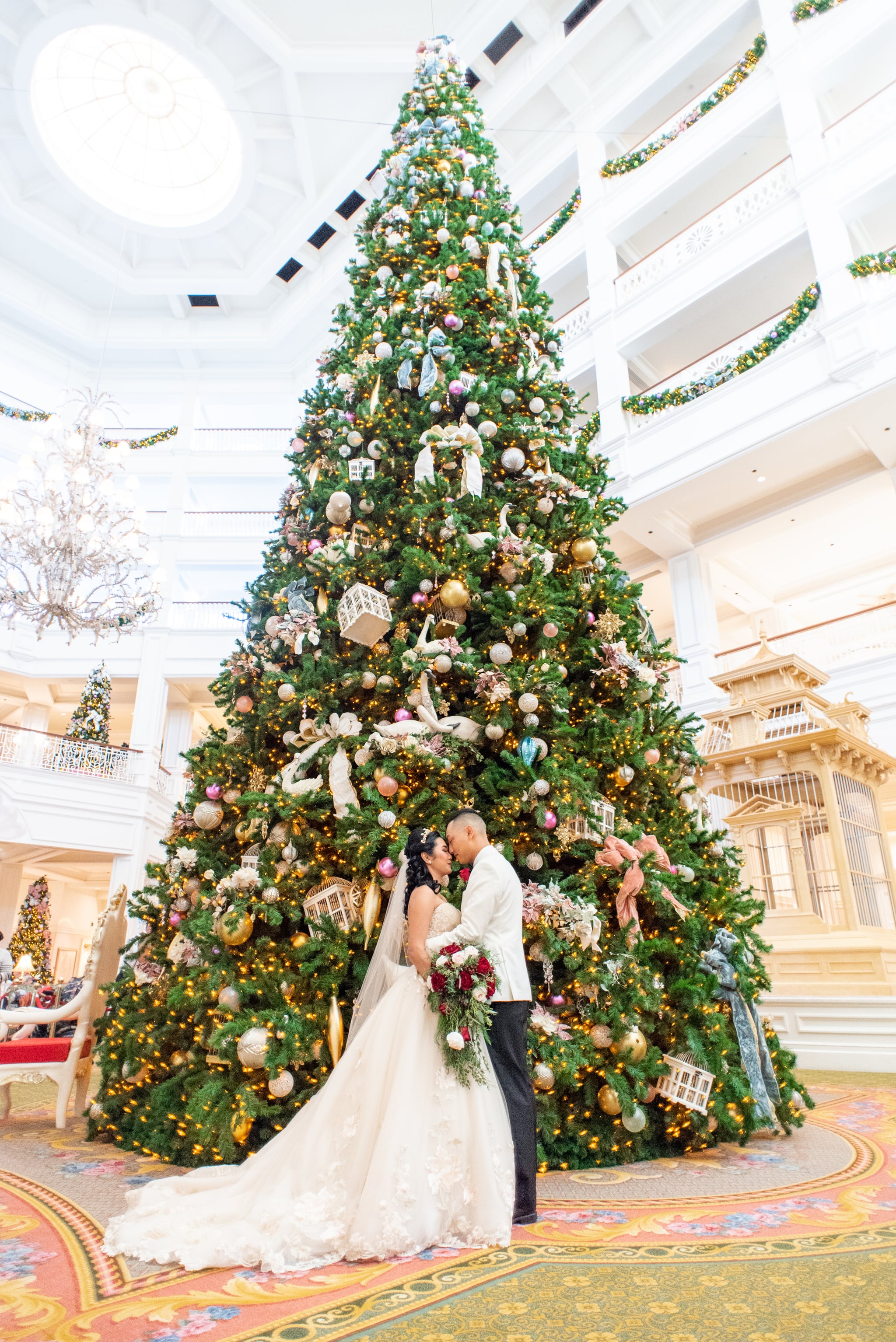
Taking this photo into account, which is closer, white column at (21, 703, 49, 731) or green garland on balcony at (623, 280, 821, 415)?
green garland on balcony at (623, 280, 821, 415)

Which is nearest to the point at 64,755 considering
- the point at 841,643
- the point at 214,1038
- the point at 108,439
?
the point at 108,439

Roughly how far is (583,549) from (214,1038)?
8.92ft

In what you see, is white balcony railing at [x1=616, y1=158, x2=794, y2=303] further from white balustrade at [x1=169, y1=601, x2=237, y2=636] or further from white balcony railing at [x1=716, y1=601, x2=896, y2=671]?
white balustrade at [x1=169, y1=601, x2=237, y2=636]

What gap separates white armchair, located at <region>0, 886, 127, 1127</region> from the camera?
12.5 feet

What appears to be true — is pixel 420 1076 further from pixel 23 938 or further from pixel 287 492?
pixel 23 938

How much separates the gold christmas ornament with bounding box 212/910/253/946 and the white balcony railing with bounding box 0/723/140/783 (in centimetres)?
1022

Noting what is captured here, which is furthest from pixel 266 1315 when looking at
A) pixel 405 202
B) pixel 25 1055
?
pixel 405 202

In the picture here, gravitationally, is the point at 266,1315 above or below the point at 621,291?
below

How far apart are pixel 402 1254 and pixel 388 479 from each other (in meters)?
3.25

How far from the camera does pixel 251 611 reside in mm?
4094

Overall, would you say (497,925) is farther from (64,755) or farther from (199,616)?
(199,616)

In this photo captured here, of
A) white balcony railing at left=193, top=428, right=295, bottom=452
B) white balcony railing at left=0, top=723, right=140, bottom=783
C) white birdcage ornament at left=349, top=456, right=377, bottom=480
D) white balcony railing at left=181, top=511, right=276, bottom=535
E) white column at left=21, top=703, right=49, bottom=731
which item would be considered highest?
white balcony railing at left=193, top=428, right=295, bottom=452

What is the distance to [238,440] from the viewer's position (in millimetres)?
18000

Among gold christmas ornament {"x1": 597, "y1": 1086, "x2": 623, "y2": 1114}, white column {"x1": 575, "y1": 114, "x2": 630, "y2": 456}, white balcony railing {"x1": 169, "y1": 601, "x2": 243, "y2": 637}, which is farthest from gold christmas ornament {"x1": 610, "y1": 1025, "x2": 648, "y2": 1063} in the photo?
white balcony railing {"x1": 169, "y1": 601, "x2": 243, "y2": 637}
